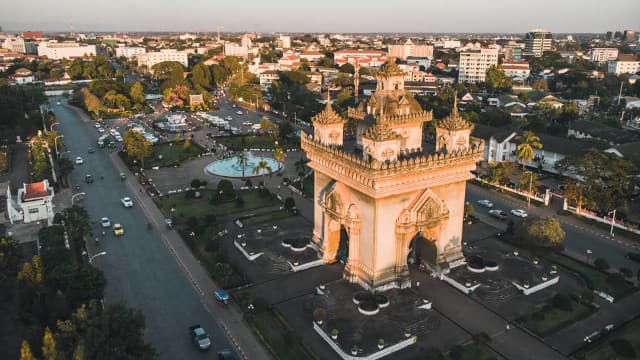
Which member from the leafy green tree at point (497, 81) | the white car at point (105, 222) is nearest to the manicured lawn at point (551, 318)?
the white car at point (105, 222)

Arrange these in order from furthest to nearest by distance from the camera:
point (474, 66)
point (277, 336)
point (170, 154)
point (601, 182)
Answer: point (474, 66)
point (170, 154)
point (601, 182)
point (277, 336)

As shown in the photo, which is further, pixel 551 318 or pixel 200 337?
pixel 551 318

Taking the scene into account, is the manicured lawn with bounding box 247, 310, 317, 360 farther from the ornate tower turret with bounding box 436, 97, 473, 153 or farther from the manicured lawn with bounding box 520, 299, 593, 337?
the ornate tower turret with bounding box 436, 97, 473, 153

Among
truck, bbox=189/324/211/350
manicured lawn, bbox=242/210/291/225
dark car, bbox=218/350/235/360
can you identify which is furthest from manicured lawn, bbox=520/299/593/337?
manicured lawn, bbox=242/210/291/225

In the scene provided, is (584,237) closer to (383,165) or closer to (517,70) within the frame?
(383,165)

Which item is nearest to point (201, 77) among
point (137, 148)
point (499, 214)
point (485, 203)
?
point (137, 148)

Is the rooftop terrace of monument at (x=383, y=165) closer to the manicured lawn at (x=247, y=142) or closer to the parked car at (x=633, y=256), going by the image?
the parked car at (x=633, y=256)
